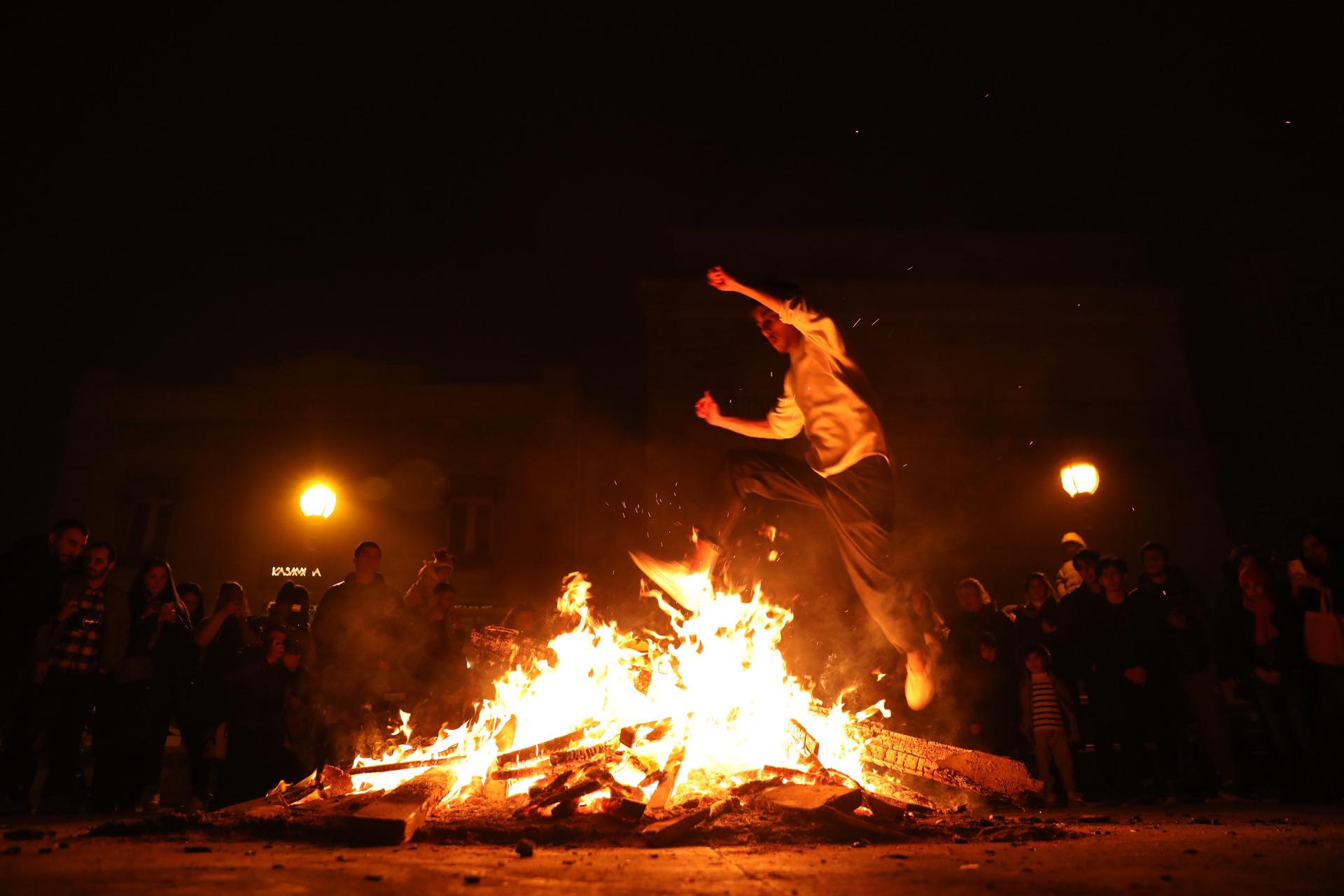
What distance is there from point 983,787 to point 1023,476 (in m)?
12.3

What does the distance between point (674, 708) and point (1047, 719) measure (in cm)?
308

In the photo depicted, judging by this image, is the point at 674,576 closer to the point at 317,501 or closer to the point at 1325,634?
the point at 1325,634

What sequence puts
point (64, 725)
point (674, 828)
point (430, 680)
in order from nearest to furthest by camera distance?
point (674, 828)
point (64, 725)
point (430, 680)

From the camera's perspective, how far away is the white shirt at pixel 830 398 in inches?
198

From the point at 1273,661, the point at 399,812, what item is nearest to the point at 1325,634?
the point at 1273,661

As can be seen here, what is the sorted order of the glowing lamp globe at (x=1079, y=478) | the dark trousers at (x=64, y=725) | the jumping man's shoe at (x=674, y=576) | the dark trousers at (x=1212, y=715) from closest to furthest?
the jumping man's shoe at (x=674, y=576), the dark trousers at (x=64, y=725), the dark trousers at (x=1212, y=715), the glowing lamp globe at (x=1079, y=478)

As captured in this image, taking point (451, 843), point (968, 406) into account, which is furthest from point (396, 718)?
point (968, 406)

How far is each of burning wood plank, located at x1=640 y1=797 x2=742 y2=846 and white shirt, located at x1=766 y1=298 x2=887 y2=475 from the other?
2.15 metres

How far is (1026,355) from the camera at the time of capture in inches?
688

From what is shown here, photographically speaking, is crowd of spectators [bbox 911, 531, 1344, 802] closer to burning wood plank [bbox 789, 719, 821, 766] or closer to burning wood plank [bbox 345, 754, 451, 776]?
burning wood plank [bbox 789, 719, 821, 766]

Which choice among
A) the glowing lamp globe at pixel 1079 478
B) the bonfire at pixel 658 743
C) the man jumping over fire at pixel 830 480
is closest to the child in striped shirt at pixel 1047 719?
the bonfire at pixel 658 743

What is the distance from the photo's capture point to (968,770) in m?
5.40

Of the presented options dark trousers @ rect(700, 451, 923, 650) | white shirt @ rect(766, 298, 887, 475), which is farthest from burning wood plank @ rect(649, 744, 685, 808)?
white shirt @ rect(766, 298, 887, 475)

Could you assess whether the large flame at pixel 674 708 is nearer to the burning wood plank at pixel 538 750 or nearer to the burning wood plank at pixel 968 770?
the burning wood plank at pixel 538 750
